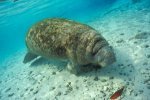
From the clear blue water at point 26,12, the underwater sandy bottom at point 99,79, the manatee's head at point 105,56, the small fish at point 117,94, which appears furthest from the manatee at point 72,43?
the clear blue water at point 26,12

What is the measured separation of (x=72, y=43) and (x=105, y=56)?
1653 mm

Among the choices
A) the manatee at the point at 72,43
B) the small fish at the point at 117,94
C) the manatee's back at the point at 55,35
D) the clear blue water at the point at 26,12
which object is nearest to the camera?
the small fish at the point at 117,94

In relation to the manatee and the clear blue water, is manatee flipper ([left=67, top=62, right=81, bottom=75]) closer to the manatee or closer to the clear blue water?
the manatee

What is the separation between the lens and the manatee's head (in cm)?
683

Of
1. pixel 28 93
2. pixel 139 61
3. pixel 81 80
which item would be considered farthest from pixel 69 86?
pixel 139 61

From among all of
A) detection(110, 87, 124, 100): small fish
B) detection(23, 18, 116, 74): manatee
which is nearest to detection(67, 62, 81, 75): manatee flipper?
detection(23, 18, 116, 74): manatee

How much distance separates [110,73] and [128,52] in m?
1.79

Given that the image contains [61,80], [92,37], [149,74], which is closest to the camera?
[149,74]

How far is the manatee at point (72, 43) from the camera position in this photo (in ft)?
23.6

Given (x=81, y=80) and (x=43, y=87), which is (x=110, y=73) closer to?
(x=81, y=80)

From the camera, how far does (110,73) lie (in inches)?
304

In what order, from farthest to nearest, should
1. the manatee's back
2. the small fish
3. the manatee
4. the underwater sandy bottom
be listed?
the manatee's back
the manatee
the underwater sandy bottom
the small fish

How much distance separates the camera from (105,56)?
22.5ft

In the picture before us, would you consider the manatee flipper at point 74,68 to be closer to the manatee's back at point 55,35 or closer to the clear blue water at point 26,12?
the manatee's back at point 55,35
